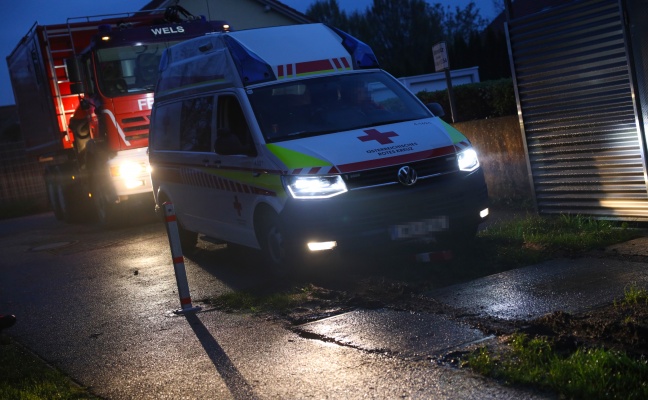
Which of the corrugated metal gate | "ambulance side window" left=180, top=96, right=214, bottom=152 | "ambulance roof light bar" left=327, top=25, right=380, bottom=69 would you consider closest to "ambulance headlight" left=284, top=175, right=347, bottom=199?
"ambulance side window" left=180, top=96, right=214, bottom=152

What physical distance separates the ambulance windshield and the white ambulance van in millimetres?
13

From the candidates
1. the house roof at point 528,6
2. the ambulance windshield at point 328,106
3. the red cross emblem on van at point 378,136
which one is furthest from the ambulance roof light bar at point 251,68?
the house roof at point 528,6

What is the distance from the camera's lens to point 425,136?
29.9ft

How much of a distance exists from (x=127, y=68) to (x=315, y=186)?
8695 millimetres

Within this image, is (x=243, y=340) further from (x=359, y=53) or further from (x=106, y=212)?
(x=106, y=212)

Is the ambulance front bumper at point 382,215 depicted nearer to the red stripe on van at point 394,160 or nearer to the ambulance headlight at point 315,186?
the ambulance headlight at point 315,186

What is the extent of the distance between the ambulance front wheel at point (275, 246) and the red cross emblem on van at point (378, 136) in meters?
1.13

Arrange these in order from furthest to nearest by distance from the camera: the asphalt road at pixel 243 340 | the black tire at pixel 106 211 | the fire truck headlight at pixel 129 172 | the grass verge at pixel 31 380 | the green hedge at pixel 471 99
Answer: the green hedge at pixel 471 99 → the black tire at pixel 106 211 → the fire truck headlight at pixel 129 172 → the grass verge at pixel 31 380 → the asphalt road at pixel 243 340

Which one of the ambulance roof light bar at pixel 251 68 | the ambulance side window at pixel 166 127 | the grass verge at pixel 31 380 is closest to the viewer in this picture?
the grass verge at pixel 31 380

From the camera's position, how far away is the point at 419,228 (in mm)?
8742

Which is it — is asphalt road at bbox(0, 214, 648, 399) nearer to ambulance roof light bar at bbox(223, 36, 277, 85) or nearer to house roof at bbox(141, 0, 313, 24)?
ambulance roof light bar at bbox(223, 36, 277, 85)

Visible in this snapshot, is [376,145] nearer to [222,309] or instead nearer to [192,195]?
[222,309]

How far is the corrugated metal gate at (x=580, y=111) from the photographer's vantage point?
32.0 ft

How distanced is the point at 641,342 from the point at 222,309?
4.10m
